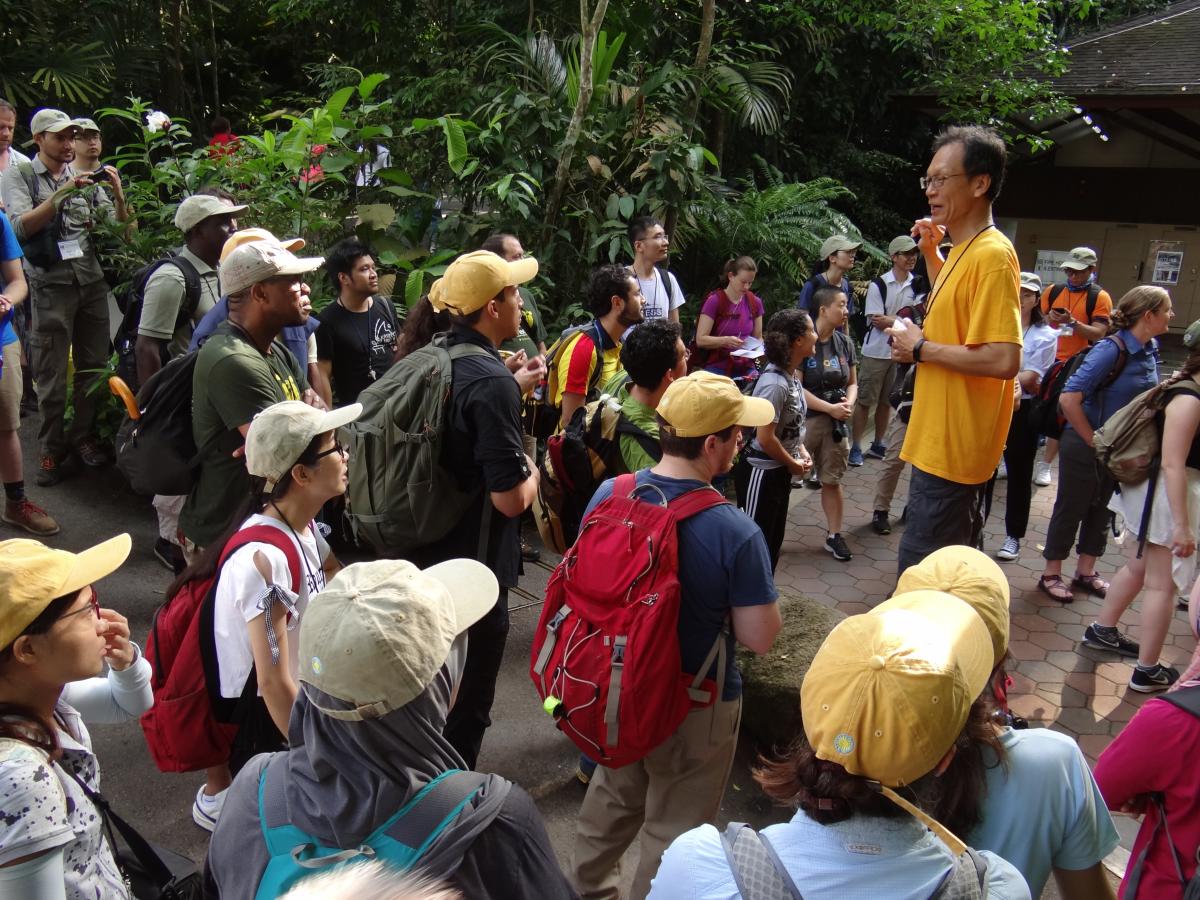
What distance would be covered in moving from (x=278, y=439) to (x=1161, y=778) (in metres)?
2.46

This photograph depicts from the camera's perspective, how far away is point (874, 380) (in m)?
7.88

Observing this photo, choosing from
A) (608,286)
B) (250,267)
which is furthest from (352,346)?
(250,267)

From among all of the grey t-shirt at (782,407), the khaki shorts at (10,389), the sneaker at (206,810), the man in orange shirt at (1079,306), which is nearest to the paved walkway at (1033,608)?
the grey t-shirt at (782,407)

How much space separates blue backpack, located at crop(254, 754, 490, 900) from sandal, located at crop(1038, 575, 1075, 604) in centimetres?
518

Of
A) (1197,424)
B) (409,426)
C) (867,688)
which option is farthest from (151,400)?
(1197,424)

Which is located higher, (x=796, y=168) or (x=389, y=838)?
(x=796, y=168)

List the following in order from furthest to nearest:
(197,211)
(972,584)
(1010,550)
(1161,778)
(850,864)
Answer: (1010,550) < (197,211) < (1161,778) < (972,584) < (850,864)

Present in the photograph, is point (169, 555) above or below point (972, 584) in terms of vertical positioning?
below

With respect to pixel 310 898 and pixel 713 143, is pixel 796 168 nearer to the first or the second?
pixel 713 143

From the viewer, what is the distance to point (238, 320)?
11.8ft

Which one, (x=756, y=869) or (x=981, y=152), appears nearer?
(x=756, y=869)

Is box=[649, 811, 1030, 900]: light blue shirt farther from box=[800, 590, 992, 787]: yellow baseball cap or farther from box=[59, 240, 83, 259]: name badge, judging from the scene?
box=[59, 240, 83, 259]: name badge

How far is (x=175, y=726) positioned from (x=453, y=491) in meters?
1.20

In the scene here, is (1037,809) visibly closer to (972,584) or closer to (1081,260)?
(972,584)
